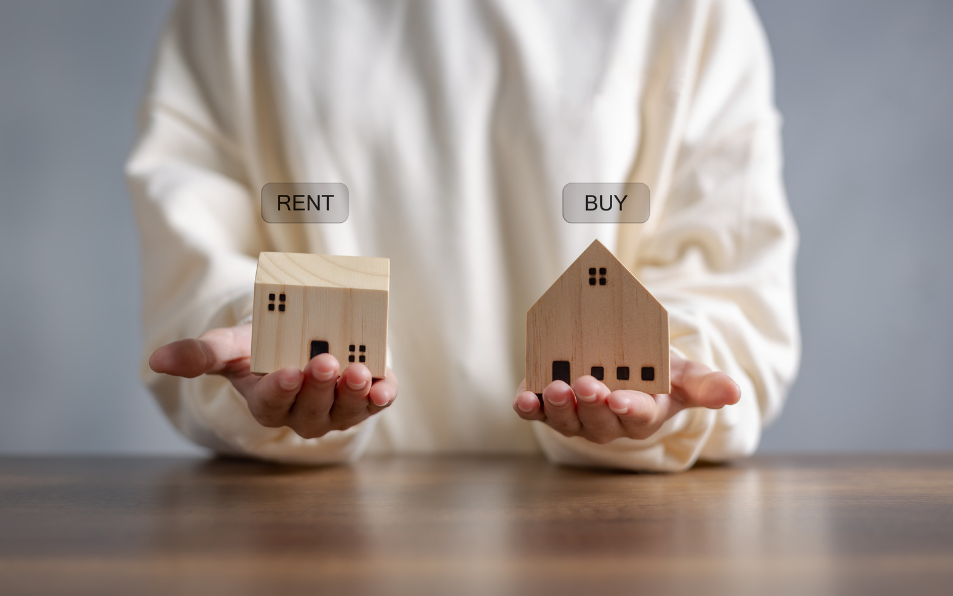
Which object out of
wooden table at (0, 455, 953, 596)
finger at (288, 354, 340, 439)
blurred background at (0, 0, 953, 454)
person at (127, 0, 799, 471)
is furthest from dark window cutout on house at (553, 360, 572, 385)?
blurred background at (0, 0, 953, 454)

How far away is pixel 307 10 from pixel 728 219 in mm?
748

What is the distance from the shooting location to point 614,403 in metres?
0.69

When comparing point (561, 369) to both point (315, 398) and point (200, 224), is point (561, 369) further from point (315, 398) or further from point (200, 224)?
point (200, 224)

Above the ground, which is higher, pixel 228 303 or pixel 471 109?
pixel 471 109

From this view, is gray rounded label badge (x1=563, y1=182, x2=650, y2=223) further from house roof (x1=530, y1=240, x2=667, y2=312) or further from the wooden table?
the wooden table

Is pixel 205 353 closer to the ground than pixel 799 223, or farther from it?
closer to the ground

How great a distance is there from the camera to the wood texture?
0.76 meters

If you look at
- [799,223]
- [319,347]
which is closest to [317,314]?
[319,347]

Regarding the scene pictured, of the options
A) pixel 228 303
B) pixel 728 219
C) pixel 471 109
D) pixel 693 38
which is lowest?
pixel 228 303

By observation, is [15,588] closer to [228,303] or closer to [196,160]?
[228,303]

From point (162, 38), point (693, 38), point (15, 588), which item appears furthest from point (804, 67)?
point (15, 588)

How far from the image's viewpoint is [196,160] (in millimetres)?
1174

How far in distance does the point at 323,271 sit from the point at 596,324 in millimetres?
294

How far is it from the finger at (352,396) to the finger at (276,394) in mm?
42
